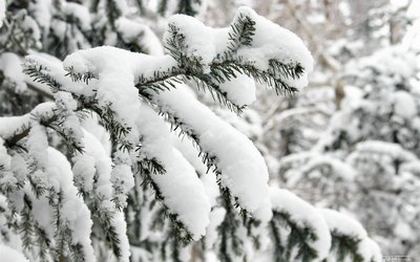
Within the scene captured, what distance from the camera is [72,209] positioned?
1.39 metres

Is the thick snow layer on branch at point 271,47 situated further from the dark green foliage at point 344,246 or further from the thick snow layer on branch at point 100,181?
the dark green foliage at point 344,246

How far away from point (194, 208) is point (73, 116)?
1.15 ft

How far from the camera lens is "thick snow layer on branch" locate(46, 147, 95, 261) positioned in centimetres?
137

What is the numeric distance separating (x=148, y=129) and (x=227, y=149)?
0.18m

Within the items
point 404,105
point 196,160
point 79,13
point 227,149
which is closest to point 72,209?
point 227,149

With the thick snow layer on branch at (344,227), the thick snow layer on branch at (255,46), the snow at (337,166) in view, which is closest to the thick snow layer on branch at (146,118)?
the thick snow layer on branch at (255,46)

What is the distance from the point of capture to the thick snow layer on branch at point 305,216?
2150 millimetres

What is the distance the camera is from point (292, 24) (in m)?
12.4

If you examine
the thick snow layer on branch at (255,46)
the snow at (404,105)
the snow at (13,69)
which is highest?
the thick snow layer on branch at (255,46)

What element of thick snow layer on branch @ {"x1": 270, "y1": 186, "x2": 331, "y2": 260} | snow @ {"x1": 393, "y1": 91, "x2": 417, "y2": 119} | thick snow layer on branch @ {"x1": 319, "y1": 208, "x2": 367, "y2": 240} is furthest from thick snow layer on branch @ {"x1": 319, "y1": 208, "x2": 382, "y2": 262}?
snow @ {"x1": 393, "y1": 91, "x2": 417, "y2": 119}

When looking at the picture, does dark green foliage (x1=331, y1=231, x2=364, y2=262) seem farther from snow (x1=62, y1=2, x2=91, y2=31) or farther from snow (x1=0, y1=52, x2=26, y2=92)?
snow (x1=62, y1=2, x2=91, y2=31)

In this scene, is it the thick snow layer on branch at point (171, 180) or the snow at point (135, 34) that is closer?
the thick snow layer on branch at point (171, 180)

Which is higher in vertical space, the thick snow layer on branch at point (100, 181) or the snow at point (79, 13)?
the thick snow layer on branch at point (100, 181)

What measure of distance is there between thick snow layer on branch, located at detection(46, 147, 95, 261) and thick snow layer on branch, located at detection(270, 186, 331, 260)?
3.27ft
